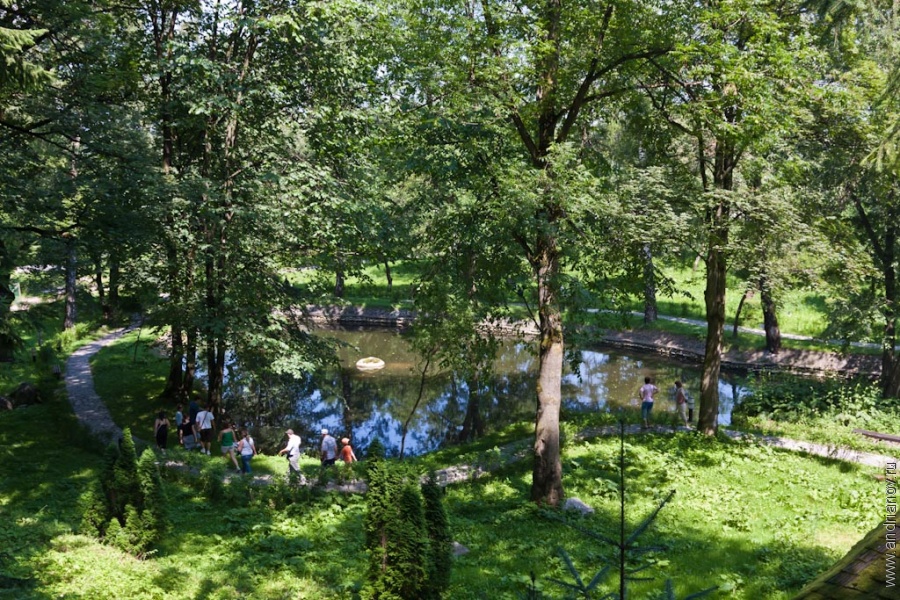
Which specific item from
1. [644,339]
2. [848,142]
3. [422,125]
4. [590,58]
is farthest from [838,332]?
[422,125]

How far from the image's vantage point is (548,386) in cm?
1256

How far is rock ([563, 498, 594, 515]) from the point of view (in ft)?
38.7

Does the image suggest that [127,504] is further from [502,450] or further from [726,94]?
[726,94]

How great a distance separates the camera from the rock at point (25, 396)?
20516 millimetres

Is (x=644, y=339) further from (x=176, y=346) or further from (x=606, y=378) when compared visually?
(x=176, y=346)

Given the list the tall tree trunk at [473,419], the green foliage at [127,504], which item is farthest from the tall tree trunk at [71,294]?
the tall tree trunk at [473,419]

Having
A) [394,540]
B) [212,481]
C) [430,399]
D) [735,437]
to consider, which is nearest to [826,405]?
[735,437]

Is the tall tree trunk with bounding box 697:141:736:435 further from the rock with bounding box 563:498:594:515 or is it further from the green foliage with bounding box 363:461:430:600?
the green foliage with bounding box 363:461:430:600

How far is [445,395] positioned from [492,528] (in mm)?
17201

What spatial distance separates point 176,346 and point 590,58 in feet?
45.2

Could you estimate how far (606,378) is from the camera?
3100 cm

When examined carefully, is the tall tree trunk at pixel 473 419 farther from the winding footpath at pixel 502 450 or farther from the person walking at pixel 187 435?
the person walking at pixel 187 435

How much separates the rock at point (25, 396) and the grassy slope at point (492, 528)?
4.99 meters

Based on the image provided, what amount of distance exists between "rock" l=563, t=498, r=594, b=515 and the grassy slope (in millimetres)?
417
